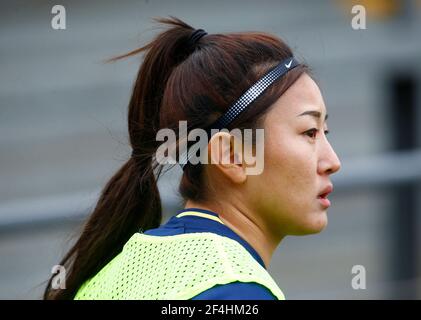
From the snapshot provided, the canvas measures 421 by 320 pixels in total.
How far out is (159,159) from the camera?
257 cm

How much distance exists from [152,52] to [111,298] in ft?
2.31

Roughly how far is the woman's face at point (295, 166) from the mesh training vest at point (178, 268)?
24 cm

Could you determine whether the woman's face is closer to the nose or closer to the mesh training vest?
the nose

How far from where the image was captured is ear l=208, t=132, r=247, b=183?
239 centimetres

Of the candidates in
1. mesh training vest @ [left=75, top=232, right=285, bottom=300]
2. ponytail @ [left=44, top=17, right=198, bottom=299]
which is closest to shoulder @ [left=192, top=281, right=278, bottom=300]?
mesh training vest @ [left=75, top=232, right=285, bottom=300]

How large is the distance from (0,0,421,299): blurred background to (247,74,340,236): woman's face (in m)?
1.35

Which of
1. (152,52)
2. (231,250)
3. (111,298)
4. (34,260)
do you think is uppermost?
(152,52)

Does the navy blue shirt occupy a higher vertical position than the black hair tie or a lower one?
lower

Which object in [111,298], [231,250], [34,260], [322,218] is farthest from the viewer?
[34,260]

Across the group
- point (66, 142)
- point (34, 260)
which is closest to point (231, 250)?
point (34, 260)

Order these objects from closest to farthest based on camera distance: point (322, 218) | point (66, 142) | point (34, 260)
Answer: point (322, 218), point (34, 260), point (66, 142)

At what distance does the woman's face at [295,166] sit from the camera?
2.41 metres

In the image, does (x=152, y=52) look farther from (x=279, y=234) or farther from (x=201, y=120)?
(x=279, y=234)

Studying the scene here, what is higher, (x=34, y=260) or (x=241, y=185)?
(x=241, y=185)
